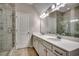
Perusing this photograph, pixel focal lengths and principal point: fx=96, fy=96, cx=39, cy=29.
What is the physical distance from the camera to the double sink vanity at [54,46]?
1235 mm

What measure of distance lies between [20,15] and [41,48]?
0.70 meters

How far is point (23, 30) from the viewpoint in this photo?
163cm

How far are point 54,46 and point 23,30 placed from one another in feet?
1.92

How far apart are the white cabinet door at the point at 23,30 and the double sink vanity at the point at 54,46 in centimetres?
13

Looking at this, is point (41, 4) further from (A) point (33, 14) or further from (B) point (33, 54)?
(B) point (33, 54)

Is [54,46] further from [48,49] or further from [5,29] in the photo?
[5,29]

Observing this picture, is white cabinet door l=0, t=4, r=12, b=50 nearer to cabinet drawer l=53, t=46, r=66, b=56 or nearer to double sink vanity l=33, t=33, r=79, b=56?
double sink vanity l=33, t=33, r=79, b=56

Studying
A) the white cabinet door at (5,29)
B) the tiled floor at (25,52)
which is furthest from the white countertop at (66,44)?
the white cabinet door at (5,29)

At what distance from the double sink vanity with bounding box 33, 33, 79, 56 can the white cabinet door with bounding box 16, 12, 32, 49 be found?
13cm

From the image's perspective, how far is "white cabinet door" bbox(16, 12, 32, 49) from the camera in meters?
1.60

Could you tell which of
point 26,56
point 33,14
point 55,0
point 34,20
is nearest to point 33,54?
point 26,56

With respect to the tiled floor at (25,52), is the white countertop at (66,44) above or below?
above

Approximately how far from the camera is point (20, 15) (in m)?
1.58

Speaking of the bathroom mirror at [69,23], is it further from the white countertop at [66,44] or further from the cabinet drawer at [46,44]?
the cabinet drawer at [46,44]
